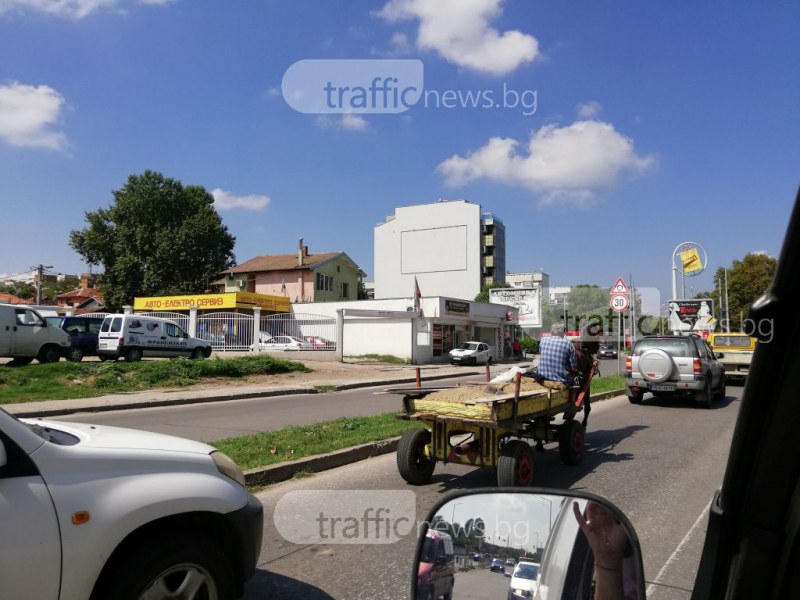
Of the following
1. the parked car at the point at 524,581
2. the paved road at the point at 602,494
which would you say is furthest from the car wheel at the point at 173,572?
the parked car at the point at 524,581

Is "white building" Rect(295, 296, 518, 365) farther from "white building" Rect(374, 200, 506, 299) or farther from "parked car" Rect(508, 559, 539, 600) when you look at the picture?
"white building" Rect(374, 200, 506, 299)

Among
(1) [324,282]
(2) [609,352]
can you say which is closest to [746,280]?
(2) [609,352]

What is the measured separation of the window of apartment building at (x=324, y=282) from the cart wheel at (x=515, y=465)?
1960 inches

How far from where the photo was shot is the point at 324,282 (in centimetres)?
5641

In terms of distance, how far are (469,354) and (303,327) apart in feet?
35.3

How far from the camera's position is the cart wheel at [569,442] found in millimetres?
7484

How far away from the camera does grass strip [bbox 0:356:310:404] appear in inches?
596

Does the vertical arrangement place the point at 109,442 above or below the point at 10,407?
above

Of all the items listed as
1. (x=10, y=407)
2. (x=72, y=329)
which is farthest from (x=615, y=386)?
(x=72, y=329)

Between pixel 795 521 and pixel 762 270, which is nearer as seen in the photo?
pixel 795 521

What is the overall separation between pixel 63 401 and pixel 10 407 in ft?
4.27

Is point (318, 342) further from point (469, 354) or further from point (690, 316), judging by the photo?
point (690, 316)

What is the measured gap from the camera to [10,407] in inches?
518

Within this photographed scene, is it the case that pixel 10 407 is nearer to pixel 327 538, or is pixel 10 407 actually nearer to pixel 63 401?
pixel 63 401
